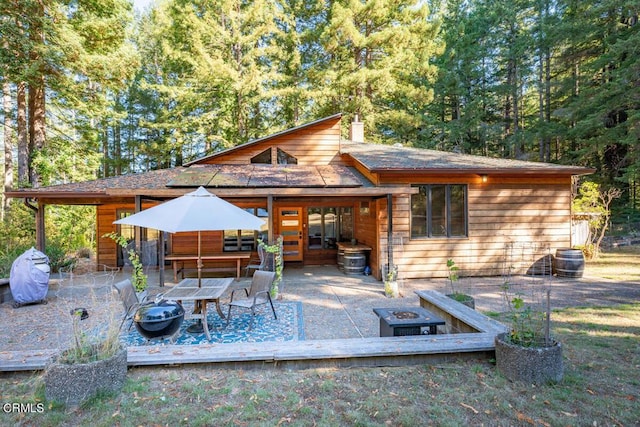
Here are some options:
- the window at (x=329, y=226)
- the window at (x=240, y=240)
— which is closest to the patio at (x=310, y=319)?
the window at (x=329, y=226)

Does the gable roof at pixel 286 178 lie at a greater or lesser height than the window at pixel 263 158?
lesser

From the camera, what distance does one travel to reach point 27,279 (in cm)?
614

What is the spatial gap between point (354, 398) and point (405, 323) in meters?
1.23

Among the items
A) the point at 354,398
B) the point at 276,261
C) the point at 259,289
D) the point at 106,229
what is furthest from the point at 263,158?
→ the point at 354,398

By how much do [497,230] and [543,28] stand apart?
1455 centimetres

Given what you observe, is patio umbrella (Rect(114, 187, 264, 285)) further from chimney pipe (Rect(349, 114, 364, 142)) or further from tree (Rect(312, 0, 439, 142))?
tree (Rect(312, 0, 439, 142))

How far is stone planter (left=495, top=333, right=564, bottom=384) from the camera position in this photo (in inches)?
120

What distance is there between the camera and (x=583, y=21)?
50.0 ft

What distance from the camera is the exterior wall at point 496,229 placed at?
8625 mm

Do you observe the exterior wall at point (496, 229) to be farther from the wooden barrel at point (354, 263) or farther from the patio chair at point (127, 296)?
the patio chair at point (127, 296)

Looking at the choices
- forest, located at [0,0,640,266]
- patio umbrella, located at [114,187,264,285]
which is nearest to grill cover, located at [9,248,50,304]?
patio umbrella, located at [114,187,264,285]

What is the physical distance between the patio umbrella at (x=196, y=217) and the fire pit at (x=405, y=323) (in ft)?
7.66

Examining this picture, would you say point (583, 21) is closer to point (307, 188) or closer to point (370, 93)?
point (370, 93)

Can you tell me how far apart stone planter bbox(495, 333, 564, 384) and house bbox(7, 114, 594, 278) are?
4430mm
